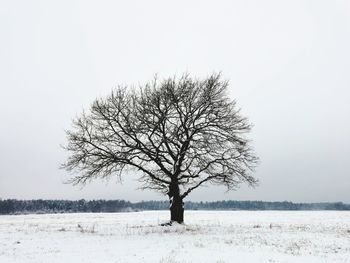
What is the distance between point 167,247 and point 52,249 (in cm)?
495

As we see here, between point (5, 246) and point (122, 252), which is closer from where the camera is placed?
point (122, 252)

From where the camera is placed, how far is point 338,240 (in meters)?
20.7

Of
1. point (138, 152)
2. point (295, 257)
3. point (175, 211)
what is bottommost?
point (295, 257)

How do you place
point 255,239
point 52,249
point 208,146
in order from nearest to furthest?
1. point 52,249
2. point 255,239
3. point 208,146

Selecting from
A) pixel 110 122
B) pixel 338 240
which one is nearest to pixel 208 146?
pixel 110 122

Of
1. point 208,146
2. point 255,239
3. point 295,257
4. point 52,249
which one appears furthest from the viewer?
point 208,146

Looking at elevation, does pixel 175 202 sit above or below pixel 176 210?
above

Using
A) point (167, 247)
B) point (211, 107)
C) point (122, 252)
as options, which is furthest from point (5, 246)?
point (211, 107)

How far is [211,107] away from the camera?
91.8 feet

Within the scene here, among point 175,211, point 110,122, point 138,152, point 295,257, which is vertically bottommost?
point 295,257

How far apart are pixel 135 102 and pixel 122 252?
13930mm

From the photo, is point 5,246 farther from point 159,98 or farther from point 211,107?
point 211,107

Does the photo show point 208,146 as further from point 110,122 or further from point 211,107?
point 110,122

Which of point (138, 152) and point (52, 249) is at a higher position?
point (138, 152)
